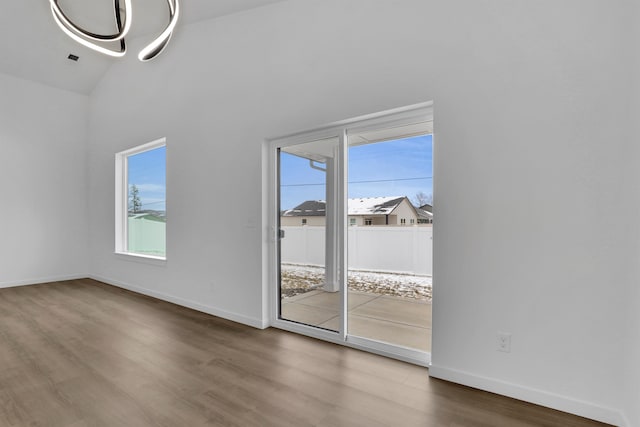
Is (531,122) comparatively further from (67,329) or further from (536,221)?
(67,329)

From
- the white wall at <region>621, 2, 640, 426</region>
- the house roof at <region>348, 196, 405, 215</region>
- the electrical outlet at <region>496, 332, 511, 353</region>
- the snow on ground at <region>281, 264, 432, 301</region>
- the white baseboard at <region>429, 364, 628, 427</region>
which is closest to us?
the white wall at <region>621, 2, 640, 426</region>

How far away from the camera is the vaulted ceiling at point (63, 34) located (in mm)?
3925

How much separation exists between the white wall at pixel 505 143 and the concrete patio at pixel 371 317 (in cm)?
48

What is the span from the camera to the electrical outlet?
2182 mm

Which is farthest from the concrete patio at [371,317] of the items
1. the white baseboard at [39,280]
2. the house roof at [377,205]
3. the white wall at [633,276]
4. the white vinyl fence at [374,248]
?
the white baseboard at [39,280]

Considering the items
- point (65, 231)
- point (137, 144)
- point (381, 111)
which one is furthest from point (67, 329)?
point (381, 111)

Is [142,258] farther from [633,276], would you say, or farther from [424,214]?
[633,276]

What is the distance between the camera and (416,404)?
2.09 metres

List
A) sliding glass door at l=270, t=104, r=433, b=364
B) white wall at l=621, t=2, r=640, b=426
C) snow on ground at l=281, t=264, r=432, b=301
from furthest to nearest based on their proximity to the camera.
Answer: snow on ground at l=281, t=264, r=432, b=301
sliding glass door at l=270, t=104, r=433, b=364
white wall at l=621, t=2, r=640, b=426

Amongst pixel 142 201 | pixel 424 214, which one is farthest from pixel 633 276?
pixel 142 201

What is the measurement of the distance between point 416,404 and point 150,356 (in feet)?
7.22

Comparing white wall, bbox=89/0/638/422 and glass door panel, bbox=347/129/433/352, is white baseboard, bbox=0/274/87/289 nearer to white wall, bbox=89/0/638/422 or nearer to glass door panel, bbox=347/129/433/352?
white wall, bbox=89/0/638/422

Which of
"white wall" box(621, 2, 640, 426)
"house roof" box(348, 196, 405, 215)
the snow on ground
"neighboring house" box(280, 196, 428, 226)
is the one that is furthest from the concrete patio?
"white wall" box(621, 2, 640, 426)

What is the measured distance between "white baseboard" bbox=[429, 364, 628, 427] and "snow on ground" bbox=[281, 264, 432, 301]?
1558 mm
